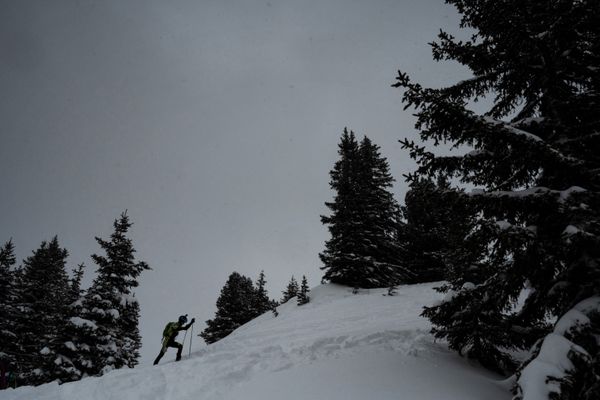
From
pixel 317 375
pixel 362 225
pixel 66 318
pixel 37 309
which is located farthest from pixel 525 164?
pixel 37 309

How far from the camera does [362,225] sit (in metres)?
25.5

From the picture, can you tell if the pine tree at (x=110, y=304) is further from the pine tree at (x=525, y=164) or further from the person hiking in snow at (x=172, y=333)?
the pine tree at (x=525, y=164)

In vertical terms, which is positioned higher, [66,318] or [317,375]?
[66,318]

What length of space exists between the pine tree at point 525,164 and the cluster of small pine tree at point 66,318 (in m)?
19.0

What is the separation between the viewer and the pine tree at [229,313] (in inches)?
1249

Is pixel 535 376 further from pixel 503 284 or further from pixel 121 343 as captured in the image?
pixel 121 343

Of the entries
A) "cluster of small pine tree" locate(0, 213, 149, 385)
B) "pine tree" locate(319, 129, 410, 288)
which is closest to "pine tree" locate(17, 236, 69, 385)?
"cluster of small pine tree" locate(0, 213, 149, 385)

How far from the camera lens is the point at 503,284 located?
5.59 m

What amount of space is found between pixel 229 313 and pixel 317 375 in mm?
27562

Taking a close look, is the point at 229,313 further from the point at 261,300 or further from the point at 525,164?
the point at 525,164

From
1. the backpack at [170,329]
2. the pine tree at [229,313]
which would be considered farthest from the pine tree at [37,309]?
the backpack at [170,329]

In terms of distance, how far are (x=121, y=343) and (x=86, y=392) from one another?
41.1ft

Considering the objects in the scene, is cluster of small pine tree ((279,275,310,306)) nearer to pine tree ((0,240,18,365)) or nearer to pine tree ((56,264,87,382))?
pine tree ((56,264,87,382))

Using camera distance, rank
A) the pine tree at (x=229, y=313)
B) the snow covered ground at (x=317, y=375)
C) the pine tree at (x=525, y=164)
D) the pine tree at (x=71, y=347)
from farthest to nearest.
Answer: the pine tree at (x=229, y=313)
the pine tree at (x=71, y=347)
the snow covered ground at (x=317, y=375)
the pine tree at (x=525, y=164)
